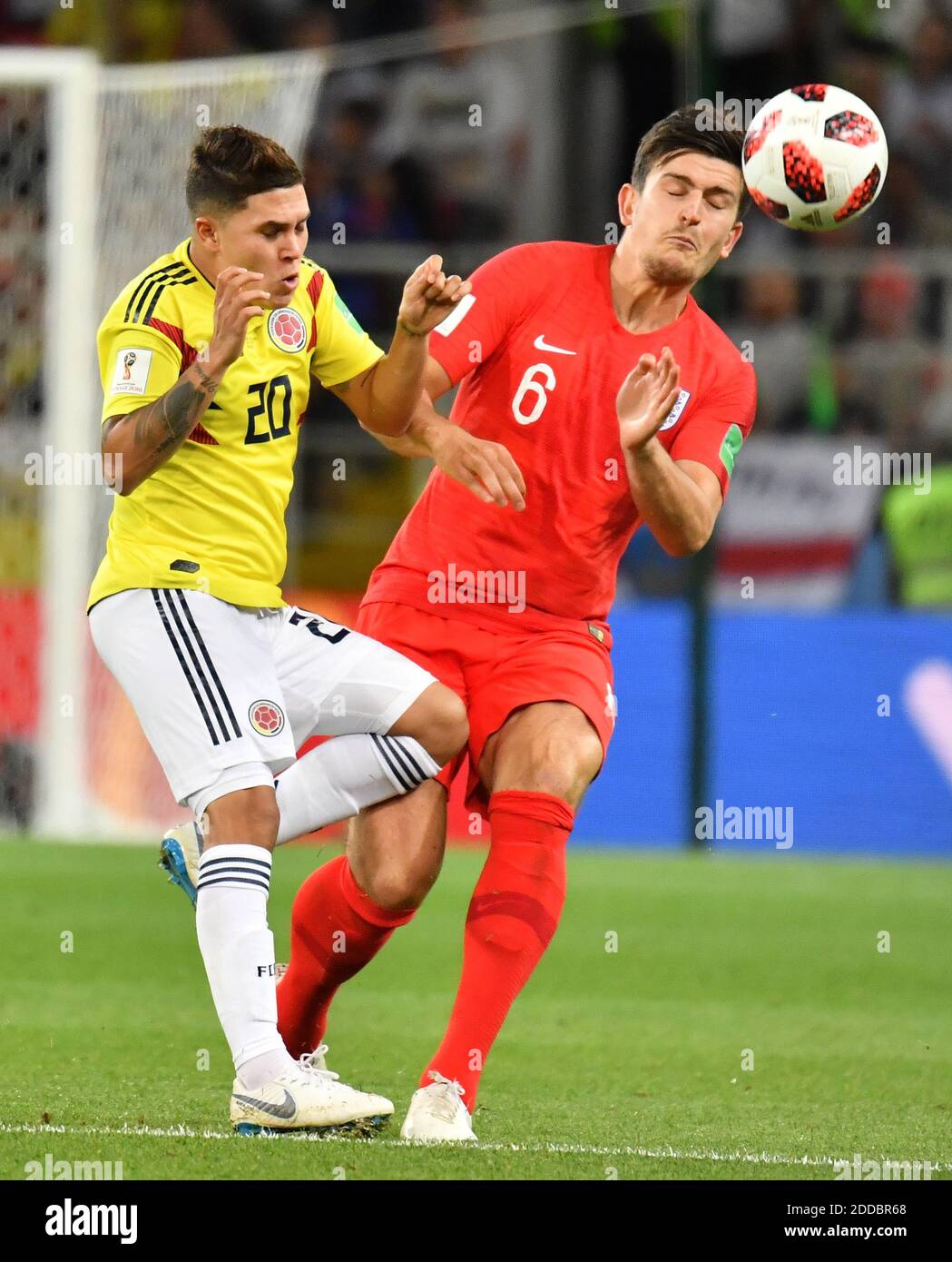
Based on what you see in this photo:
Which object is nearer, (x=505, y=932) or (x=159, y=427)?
(x=159, y=427)

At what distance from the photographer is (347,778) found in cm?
485

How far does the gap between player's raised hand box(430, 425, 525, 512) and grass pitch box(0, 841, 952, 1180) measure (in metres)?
1.39

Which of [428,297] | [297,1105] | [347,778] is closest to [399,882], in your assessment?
[347,778]

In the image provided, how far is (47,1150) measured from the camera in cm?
406

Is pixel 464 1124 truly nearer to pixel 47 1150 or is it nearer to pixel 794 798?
pixel 47 1150

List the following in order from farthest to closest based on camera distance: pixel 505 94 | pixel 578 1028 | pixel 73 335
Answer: pixel 505 94 → pixel 73 335 → pixel 578 1028

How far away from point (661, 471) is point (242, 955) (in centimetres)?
144

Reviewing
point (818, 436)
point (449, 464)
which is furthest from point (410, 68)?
point (449, 464)

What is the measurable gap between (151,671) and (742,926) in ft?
14.6

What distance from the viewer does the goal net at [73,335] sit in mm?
10211

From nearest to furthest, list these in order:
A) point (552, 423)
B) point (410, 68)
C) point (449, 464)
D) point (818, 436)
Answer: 1. point (449, 464)
2. point (552, 423)
3. point (818, 436)
4. point (410, 68)

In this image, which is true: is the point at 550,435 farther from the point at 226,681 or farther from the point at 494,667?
the point at 226,681

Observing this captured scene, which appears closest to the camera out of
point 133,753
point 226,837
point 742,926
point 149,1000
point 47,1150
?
point 47,1150

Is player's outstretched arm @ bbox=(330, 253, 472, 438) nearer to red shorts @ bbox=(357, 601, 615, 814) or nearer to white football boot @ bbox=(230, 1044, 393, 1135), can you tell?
red shorts @ bbox=(357, 601, 615, 814)
